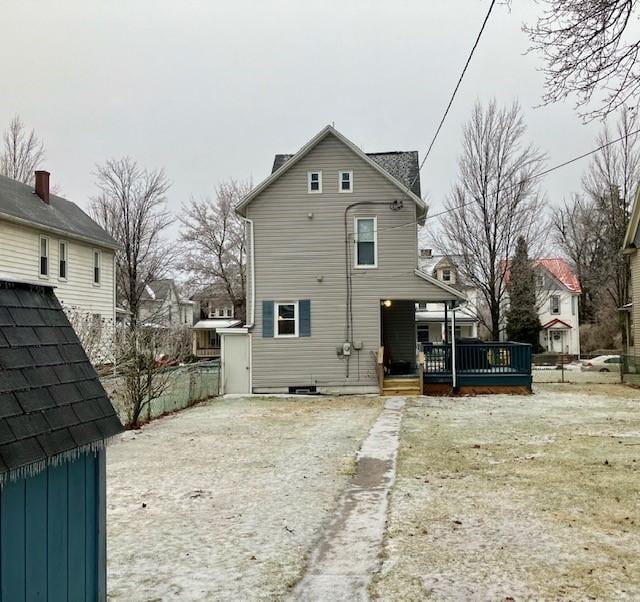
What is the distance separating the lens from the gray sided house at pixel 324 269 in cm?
1795

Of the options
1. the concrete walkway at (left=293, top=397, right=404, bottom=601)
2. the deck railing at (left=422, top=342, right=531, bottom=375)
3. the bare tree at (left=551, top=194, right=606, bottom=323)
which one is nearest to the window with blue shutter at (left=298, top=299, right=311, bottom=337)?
the deck railing at (left=422, top=342, right=531, bottom=375)

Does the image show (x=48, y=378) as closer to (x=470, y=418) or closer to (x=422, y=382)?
(x=470, y=418)

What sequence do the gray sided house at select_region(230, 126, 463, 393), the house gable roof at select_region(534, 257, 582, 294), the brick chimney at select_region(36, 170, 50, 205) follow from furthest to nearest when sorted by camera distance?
the house gable roof at select_region(534, 257, 582, 294) → the brick chimney at select_region(36, 170, 50, 205) → the gray sided house at select_region(230, 126, 463, 393)

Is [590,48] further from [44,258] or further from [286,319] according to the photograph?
[44,258]

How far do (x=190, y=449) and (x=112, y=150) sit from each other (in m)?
28.2

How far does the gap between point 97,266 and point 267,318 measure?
10.2 meters

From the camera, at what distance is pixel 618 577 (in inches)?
164

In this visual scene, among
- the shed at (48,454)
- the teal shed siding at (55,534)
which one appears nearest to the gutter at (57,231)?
the shed at (48,454)

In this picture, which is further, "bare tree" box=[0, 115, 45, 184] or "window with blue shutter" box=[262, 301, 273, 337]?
"bare tree" box=[0, 115, 45, 184]

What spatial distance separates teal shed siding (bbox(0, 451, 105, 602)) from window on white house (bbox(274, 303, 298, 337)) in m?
14.6

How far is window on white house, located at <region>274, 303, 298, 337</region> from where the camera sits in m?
18.2

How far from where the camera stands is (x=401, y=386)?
690 inches

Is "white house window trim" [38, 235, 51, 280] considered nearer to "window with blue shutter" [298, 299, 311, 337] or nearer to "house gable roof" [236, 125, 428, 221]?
"house gable roof" [236, 125, 428, 221]

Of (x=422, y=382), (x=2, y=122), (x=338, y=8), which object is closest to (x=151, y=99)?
(x=2, y=122)
